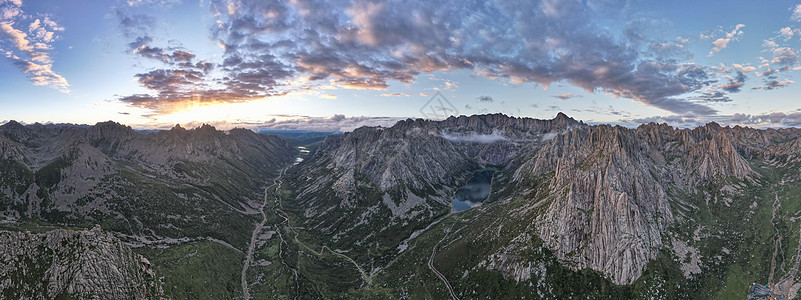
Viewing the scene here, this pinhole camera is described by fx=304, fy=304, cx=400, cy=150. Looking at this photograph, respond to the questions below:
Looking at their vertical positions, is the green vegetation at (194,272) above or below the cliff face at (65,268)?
below

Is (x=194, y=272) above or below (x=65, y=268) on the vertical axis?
below

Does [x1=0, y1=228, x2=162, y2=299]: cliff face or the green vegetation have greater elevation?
[x1=0, y1=228, x2=162, y2=299]: cliff face

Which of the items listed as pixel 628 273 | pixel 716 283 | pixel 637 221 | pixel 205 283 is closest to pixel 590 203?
pixel 637 221

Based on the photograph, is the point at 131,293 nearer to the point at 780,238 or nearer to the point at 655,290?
the point at 655,290

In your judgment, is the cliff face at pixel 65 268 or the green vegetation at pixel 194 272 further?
the green vegetation at pixel 194 272

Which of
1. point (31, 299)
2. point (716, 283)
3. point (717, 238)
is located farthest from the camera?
point (717, 238)

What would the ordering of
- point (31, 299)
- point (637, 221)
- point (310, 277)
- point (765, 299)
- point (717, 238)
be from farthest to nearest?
1. point (310, 277)
2. point (717, 238)
3. point (637, 221)
4. point (765, 299)
5. point (31, 299)

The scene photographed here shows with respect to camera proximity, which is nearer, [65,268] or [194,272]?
[65,268]

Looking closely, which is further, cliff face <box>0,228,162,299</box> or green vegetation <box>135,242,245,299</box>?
green vegetation <box>135,242,245,299</box>
